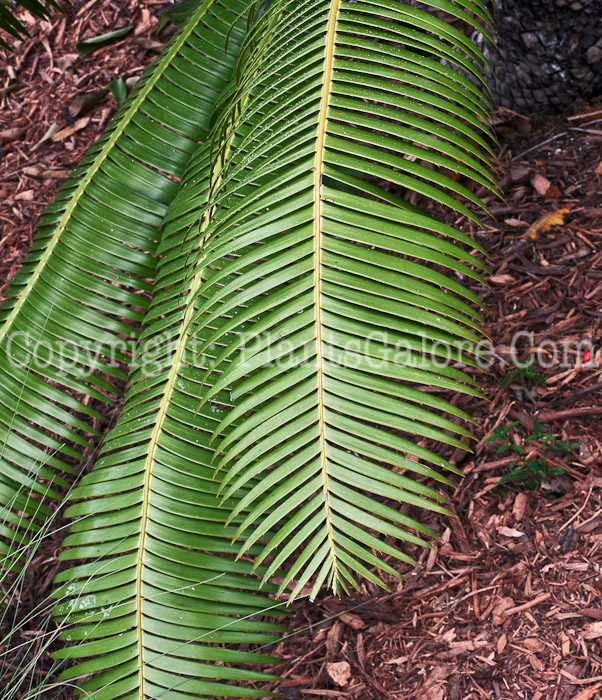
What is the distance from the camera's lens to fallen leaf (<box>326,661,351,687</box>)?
1520 mm

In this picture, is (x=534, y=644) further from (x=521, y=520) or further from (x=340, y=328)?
(x=340, y=328)

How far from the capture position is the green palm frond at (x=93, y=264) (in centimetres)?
163

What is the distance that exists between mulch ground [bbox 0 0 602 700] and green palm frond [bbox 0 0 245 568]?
0.76m

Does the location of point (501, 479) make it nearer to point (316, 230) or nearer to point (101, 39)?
point (316, 230)

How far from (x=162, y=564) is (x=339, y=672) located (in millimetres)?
509

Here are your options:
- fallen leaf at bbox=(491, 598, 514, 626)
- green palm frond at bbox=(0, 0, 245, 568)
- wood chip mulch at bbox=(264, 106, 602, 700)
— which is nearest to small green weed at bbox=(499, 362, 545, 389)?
wood chip mulch at bbox=(264, 106, 602, 700)

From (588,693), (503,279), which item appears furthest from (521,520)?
(503,279)

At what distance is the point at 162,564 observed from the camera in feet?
4.49

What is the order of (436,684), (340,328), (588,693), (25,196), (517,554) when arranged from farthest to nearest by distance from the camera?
(25,196), (517,554), (436,684), (588,693), (340,328)

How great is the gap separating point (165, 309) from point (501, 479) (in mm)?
901

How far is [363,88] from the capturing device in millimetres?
1282

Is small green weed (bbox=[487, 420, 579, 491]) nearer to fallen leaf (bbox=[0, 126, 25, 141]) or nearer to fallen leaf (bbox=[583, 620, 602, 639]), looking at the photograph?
fallen leaf (bbox=[583, 620, 602, 639])

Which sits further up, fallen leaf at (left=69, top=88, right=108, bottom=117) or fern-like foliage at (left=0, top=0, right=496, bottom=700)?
fallen leaf at (left=69, top=88, right=108, bottom=117)

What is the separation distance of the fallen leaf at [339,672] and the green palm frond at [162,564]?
8.6 inches
